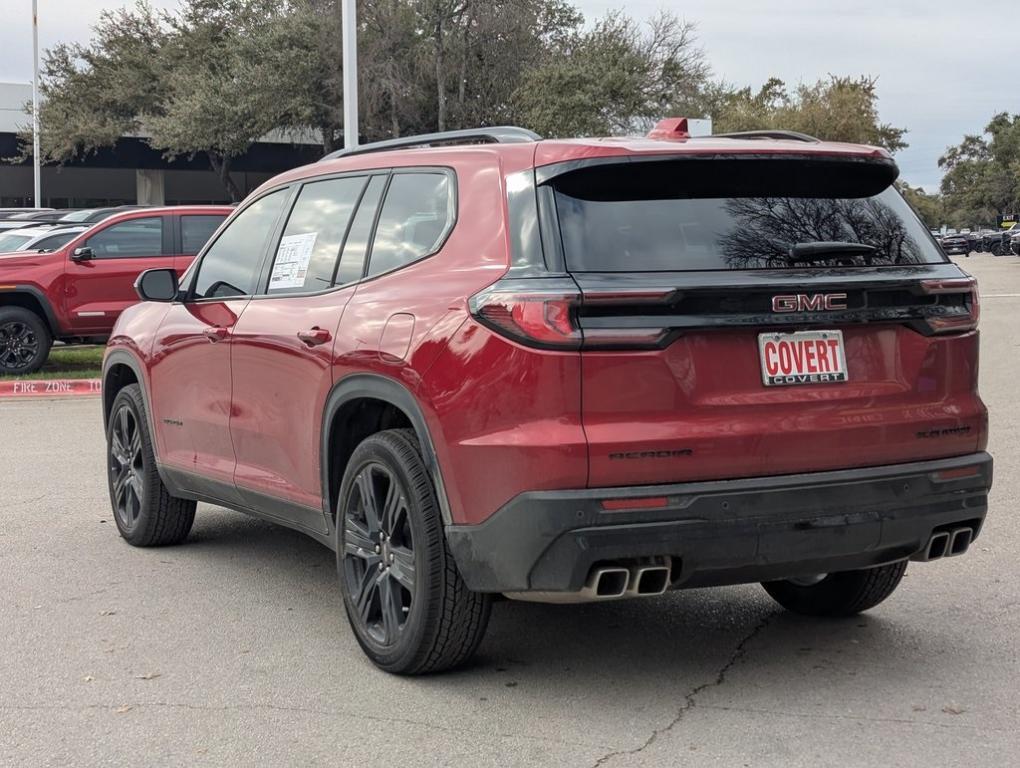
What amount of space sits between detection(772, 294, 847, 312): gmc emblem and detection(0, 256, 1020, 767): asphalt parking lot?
4.22ft

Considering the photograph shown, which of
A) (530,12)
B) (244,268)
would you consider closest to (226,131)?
(530,12)

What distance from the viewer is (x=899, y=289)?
470cm

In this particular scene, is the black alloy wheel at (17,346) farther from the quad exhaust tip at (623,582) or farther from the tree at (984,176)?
the tree at (984,176)

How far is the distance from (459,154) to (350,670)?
1.89m

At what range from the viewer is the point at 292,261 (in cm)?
584

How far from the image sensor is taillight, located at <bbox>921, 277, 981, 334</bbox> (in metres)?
4.79

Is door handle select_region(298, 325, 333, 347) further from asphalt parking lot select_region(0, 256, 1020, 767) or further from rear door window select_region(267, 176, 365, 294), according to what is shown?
asphalt parking lot select_region(0, 256, 1020, 767)

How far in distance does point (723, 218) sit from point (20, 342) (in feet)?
42.8

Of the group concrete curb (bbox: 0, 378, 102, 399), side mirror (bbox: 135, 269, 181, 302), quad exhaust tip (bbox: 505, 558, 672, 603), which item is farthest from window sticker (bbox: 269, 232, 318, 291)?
concrete curb (bbox: 0, 378, 102, 399)

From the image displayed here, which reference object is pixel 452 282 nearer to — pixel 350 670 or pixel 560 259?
pixel 560 259

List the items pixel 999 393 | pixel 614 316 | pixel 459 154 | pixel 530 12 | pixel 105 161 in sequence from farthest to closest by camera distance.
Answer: pixel 105 161 < pixel 530 12 < pixel 999 393 < pixel 459 154 < pixel 614 316

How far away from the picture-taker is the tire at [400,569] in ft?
15.4

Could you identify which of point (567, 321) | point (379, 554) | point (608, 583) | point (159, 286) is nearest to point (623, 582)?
point (608, 583)

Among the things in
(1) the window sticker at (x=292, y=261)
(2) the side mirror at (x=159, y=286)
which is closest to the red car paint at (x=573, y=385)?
(1) the window sticker at (x=292, y=261)
